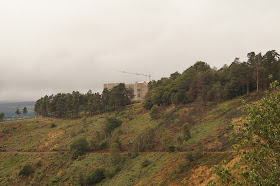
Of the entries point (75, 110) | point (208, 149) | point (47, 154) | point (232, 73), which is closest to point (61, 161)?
point (47, 154)

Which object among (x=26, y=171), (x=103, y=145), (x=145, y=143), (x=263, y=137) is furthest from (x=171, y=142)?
(x=26, y=171)

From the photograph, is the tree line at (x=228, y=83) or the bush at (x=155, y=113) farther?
the bush at (x=155, y=113)

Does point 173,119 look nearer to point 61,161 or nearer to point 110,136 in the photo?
point 110,136

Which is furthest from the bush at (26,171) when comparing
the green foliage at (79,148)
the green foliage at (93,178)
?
the green foliage at (93,178)

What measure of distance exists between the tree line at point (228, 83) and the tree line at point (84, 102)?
22.4 meters

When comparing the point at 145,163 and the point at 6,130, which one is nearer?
the point at 145,163

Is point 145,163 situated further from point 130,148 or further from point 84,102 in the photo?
point 84,102

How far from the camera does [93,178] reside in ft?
134

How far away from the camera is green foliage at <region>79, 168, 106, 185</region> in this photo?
40397 mm

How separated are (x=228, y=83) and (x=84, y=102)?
3051 inches

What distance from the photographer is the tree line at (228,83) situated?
51656 millimetres

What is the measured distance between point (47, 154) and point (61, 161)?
927cm

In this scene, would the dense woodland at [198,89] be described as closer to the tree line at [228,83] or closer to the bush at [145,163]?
the tree line at [228,83]

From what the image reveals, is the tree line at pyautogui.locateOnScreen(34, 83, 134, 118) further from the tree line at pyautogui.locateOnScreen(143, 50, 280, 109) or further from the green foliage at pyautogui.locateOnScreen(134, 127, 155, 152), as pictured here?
the green foliage at pyautogui.locateOnScreen(134, 127, 155, 152)
